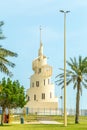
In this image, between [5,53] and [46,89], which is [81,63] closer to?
[5,53]

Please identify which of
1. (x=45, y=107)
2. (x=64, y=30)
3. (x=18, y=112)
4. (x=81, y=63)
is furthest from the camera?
(x=45, y=107)

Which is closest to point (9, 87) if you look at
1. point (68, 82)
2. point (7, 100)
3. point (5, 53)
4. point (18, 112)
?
point (7, 100)

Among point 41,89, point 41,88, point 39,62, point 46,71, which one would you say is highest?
point 39,62

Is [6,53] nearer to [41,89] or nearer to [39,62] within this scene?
[41,89]

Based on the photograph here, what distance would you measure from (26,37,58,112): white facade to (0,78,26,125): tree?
2437 inches

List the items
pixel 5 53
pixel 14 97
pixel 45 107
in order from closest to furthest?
pixel 5 53, pixel 14 97, pixel 45 107

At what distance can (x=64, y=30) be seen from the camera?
206ft

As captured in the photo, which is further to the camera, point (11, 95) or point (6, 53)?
point (11, 95)

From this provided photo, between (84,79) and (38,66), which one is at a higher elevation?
(38,66)

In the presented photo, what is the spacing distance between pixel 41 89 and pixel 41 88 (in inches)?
11.7

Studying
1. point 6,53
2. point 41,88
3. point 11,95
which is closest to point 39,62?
point 41,88

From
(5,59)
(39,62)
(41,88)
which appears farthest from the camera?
(39,62)

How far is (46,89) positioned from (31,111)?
7297 millimetres

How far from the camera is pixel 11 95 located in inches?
2675
